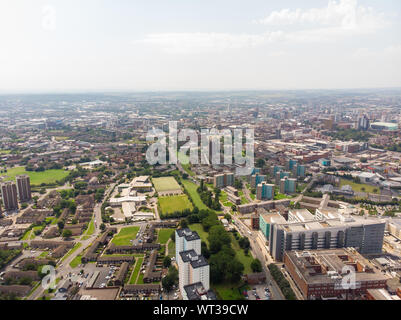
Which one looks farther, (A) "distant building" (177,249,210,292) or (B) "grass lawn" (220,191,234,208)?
(B) "grass lawn" (220,191,234,208)

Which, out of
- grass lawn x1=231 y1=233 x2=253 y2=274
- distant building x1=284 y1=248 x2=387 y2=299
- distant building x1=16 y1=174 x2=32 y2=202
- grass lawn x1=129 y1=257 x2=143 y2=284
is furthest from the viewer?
distant building x1=16 y1=174 x2=32 y2=202

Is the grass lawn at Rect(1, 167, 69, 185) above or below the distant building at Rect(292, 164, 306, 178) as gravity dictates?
below

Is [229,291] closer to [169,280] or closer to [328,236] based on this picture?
[169,280]

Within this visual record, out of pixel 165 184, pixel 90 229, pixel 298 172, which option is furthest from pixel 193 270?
pixel 298 172

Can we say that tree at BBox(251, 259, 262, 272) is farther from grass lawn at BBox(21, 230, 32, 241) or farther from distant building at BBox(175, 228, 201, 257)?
grass lawn at BBox(21, 230, 32, 241)

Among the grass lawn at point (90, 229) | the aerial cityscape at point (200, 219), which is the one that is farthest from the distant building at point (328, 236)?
the grass lawn at point (90, 229)

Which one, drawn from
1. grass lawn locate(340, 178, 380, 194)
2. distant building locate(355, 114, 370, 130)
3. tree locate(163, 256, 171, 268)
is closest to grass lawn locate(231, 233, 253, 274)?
tree locate(163, 256, 171, 268)
